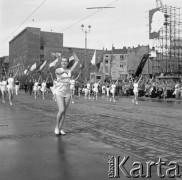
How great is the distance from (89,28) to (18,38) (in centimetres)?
11583

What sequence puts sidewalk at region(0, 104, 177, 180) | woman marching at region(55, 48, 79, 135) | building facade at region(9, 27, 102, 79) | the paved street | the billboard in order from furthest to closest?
building facade at region(9, 27, 102, 79) → the billboard → woman marching at region(55, 48, 79, 135) → the paved street → sidewalk at region(0, 104, 177, 180)

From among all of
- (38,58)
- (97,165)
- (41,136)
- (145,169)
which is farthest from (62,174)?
(38,58)

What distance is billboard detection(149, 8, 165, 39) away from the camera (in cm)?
5184

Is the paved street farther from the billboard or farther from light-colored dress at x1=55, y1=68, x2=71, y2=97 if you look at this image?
the billboard

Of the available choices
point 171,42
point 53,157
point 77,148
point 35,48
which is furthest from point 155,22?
point 35,48

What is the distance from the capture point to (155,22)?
172ft

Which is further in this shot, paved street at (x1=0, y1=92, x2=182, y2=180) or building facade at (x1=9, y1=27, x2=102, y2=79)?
building facade at (x1=9, y1=27, x2=102, y2=79)

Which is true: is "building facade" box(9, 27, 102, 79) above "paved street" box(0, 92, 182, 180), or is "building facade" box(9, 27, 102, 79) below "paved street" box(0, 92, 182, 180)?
above

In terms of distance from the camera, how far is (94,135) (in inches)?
328

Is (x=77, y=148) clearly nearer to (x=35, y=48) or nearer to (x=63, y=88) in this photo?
(x=63, y=88)

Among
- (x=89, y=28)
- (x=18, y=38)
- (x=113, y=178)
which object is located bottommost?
(x=113, y=178)

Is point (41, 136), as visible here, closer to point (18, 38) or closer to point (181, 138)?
point (181, 138)

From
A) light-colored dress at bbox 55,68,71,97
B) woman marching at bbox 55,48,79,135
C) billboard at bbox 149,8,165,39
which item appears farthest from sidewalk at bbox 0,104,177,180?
billboard at bbox 149,8,165,39

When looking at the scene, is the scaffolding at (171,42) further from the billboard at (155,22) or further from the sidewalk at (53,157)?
the sidewalk at (53,157)
